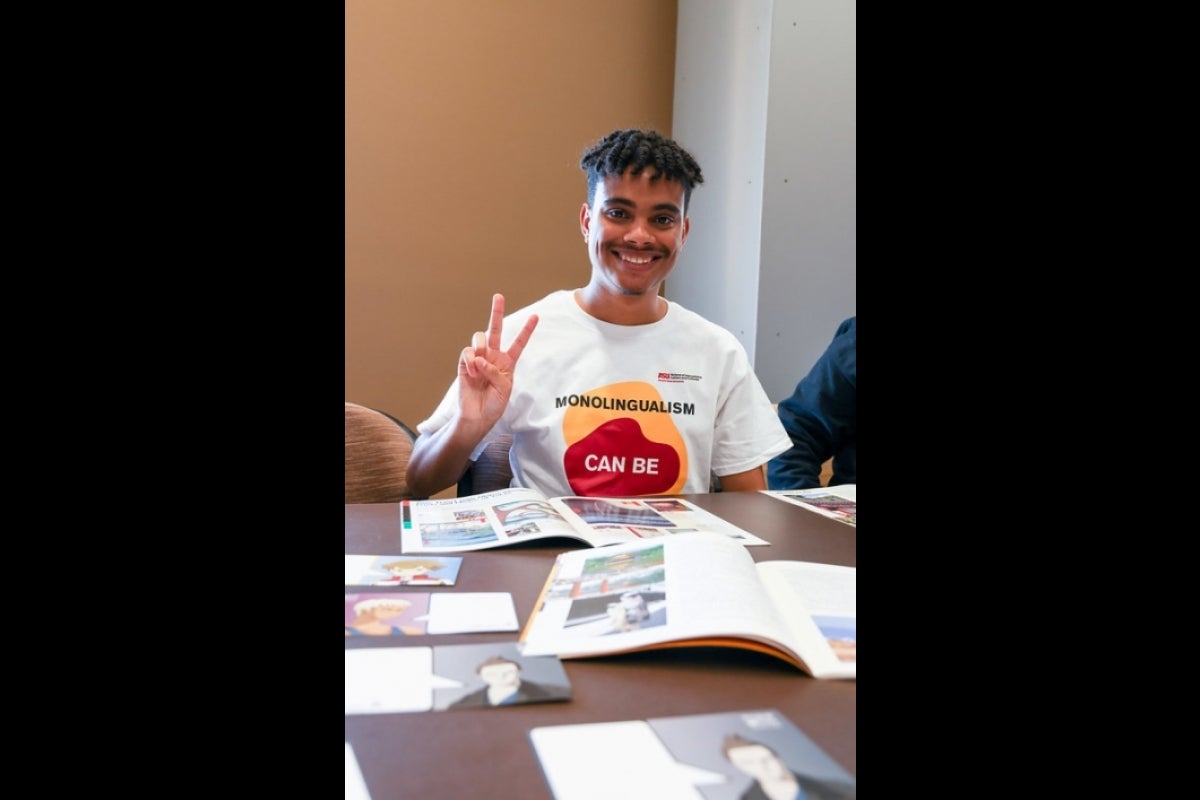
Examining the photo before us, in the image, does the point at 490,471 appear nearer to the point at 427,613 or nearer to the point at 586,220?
the point at 586,220

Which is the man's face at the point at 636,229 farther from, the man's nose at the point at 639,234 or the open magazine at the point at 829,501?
the open magazine at the point at 829,501

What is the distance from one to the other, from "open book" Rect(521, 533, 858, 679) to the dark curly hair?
90cm

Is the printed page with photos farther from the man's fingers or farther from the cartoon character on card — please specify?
the man's fingers

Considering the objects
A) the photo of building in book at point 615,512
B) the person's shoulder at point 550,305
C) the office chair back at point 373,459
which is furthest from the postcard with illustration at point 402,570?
the person's shoulder at point 550,305

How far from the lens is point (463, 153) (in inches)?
103

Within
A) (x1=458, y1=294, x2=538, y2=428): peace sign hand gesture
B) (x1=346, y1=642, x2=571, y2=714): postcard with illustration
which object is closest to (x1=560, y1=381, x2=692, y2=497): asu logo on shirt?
(x1=458, y1=294, x2=538, y2=428): peace sign hand gesture

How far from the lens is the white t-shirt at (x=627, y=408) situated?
1469 millimetres

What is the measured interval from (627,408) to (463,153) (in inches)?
57.3

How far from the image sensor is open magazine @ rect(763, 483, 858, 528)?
1209mm

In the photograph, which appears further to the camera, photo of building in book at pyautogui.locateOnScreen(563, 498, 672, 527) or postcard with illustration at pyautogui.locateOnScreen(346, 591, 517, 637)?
photo of building in book at pyautogui.locateOnScreen(563, 498, 672, 527)

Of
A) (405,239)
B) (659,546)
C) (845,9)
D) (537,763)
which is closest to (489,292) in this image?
(405,239)

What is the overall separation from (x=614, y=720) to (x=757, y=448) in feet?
3.67

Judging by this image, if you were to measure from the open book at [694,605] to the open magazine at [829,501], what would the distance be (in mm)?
318
